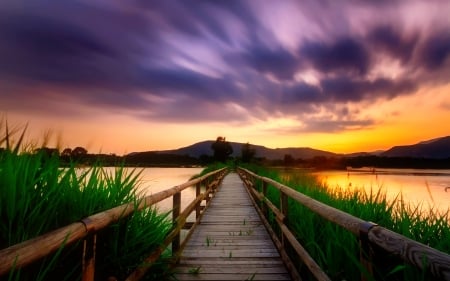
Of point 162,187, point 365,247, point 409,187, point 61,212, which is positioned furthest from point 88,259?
point 409,187

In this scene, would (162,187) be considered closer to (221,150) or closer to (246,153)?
(246,153)

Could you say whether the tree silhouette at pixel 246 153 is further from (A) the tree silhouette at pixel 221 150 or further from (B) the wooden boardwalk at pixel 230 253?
(B) the wooden boardwalk at pixel 230 253

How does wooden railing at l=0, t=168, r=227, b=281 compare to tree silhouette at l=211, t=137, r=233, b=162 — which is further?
tree silhouette at l=211, t=137, r=233, b=162

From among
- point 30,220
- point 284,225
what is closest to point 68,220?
point 30,220

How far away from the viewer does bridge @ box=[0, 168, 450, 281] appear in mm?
1295

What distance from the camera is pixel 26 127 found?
242cm

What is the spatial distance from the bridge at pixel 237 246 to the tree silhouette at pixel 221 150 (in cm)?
7070

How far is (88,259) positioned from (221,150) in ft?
258

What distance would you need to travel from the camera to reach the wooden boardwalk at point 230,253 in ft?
12.2

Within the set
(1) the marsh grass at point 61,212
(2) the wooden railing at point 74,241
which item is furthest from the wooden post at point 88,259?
(1) the marsh grass at point 61,212

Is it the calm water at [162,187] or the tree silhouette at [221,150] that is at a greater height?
the tree silhouette at [221,150]

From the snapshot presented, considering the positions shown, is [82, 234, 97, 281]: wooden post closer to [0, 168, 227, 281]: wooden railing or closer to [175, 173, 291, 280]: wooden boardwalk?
[0, 168, 227, 281]: wooden railing

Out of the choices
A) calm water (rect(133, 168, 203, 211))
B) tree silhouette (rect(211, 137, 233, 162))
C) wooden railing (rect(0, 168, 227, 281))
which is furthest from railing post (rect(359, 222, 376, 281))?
tree silhouette (rect(211, 137, 233, 162))

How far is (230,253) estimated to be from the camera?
436 centimetres
